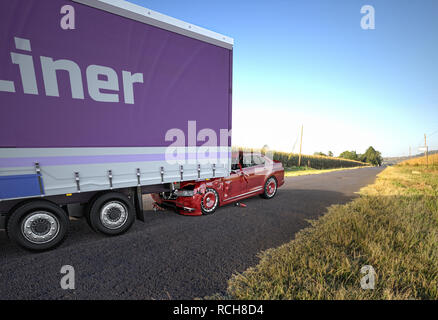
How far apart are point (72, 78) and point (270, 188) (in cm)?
613

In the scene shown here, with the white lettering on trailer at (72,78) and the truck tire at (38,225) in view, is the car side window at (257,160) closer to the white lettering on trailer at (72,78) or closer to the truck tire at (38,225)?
the white lettering on trailer at (72,78)

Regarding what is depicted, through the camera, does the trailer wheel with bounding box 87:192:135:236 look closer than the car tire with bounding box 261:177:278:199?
Yes

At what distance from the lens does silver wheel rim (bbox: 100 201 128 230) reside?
152 inches

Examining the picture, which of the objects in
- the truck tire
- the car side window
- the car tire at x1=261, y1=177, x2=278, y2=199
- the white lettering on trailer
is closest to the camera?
the white lettering on trailer

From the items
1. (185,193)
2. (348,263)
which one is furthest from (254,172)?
(348,263)

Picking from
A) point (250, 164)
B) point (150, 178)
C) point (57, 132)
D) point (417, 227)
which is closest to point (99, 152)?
point (57, 132)

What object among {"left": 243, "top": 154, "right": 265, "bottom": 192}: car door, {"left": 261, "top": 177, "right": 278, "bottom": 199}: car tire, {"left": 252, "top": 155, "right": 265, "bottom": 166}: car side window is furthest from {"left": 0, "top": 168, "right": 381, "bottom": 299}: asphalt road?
{"left": 252, "top": 155, "right": 265, "bottom": 166}: car side window

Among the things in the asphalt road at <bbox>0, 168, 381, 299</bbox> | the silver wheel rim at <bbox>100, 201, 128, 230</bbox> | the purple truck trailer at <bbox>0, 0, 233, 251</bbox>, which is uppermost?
the purple truck trailer at <bbox>0, 0, 233, 251</bbox>

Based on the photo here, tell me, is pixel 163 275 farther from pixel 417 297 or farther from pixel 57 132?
pixel 417 297

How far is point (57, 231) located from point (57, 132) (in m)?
1.70

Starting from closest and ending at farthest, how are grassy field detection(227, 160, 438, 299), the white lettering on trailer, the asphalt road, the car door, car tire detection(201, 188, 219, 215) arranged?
grassy field detection(227, 160, 438, 299)
the asphalt road
the white lettering on trailer
car tire detection(201, 188, 219, 215)
the car door

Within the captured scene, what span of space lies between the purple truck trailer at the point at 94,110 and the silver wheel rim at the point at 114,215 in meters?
0.02

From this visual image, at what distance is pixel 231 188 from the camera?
570 centimetres

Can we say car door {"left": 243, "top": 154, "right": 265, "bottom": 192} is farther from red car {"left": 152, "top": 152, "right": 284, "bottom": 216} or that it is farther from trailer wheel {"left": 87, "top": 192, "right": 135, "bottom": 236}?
trailer wheel {"left": 87, "top": 192, "right": 135, "bottom": 236}
